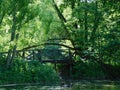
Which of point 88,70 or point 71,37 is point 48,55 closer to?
point 71,37

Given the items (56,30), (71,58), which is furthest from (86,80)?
(56,30)

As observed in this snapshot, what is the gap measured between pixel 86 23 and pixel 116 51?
2928 millimetres

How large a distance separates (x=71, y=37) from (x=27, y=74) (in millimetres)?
6173

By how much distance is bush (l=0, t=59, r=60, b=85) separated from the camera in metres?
23.2

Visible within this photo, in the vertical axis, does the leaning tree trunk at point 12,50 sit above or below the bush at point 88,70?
above

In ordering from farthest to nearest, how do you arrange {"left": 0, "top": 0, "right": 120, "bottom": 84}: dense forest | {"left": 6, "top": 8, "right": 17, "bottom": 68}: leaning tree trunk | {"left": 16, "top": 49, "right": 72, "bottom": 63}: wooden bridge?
1. {"left": 16, "top": 49, "right": 72, "bottom": 63}: wooden bridge
2. {"left": 0, "top": 0, "right": 120, "bottom": 84}: dense forest
3. {"left": 6, "top": 8, "right": 17, "bottom": 68}: leaning tree trunk

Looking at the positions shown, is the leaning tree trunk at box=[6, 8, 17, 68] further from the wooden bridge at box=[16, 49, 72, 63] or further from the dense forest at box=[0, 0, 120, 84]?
the wooden bridge at box=[16, 49, 72, 63]

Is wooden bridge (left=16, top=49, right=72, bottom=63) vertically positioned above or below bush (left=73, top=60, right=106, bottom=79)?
above

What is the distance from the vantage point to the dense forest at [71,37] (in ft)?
74.8

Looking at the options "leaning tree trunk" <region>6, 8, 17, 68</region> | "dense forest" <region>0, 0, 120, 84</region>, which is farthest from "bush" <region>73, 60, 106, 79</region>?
"leaning tree trunk" <region>6, 8, 17, 68</region>

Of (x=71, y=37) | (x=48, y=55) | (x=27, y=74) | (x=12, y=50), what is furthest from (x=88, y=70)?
(x=12, y=50)

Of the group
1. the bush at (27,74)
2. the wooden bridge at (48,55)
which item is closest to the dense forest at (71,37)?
the bush at (27,74)

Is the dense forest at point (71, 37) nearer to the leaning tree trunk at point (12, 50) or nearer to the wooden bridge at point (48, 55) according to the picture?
the leaning tree trunk at point (12, 50)

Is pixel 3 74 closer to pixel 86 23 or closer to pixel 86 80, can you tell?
pixel 86 80
